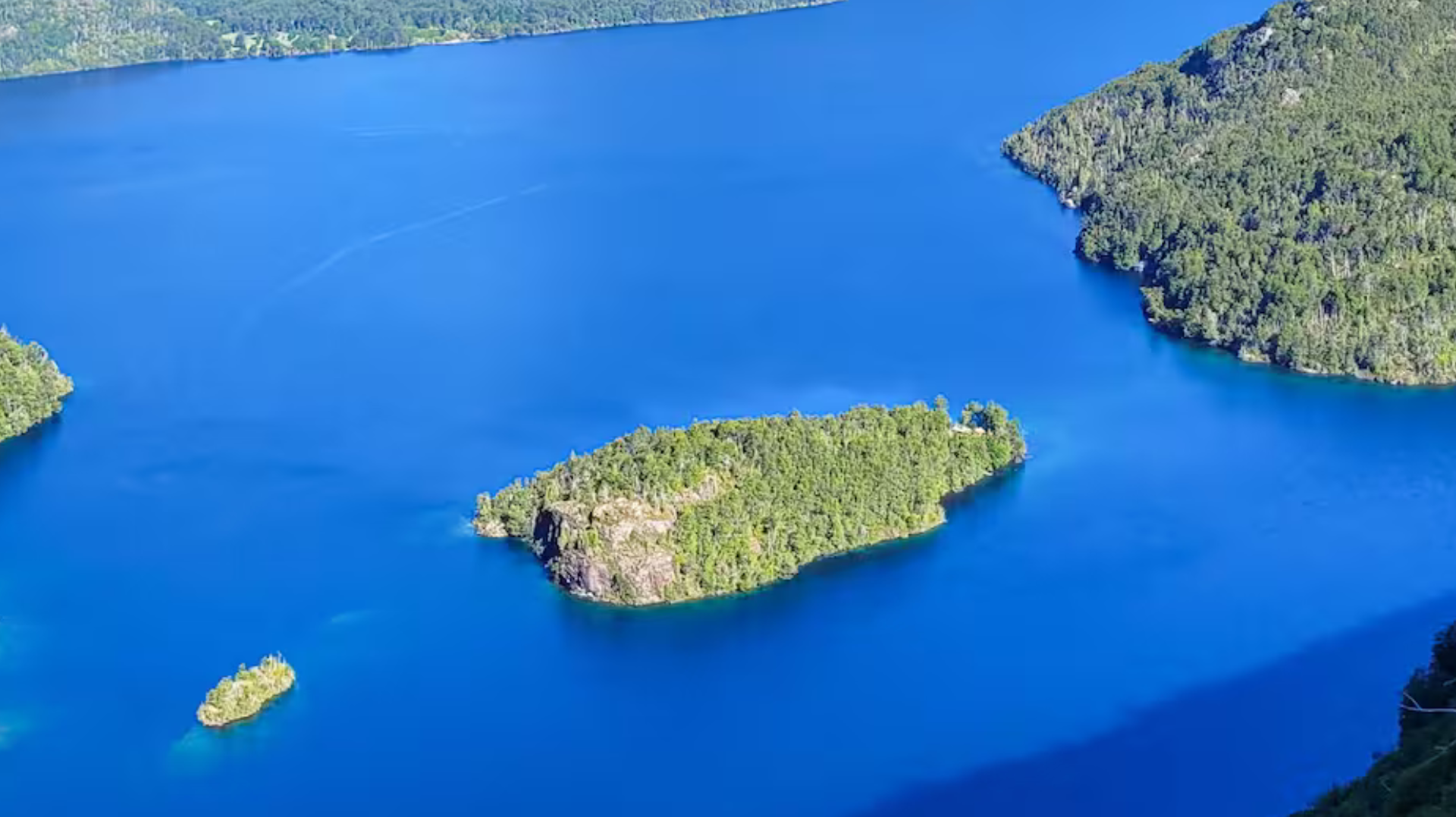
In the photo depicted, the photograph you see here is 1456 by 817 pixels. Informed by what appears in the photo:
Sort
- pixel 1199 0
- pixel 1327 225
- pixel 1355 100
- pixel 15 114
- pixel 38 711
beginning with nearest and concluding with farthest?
pixel 38 711
pixel 1327 225
pixel 1355 100
pixel 15 114
pixel 1199 0

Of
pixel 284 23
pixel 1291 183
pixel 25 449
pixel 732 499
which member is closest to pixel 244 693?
pixel 732 499

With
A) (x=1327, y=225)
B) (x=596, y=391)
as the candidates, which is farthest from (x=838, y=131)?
(x=596, y=391)

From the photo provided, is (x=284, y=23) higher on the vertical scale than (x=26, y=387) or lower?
higher

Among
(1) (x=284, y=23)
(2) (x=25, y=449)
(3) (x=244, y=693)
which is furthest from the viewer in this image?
(1) (x=284, y=23)

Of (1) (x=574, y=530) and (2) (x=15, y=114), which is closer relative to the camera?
(1) (x=574, y=530)

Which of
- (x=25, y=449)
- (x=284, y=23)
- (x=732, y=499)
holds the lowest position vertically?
(x=732, y=499)

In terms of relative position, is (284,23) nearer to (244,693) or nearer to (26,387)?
(26,387)

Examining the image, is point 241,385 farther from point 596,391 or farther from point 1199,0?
point 1199,0

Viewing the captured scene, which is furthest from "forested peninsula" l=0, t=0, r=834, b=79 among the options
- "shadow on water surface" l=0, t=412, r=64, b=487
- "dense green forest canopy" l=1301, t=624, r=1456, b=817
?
"dense green forest canopy" l=1301, t=624, r=1456, b=817
